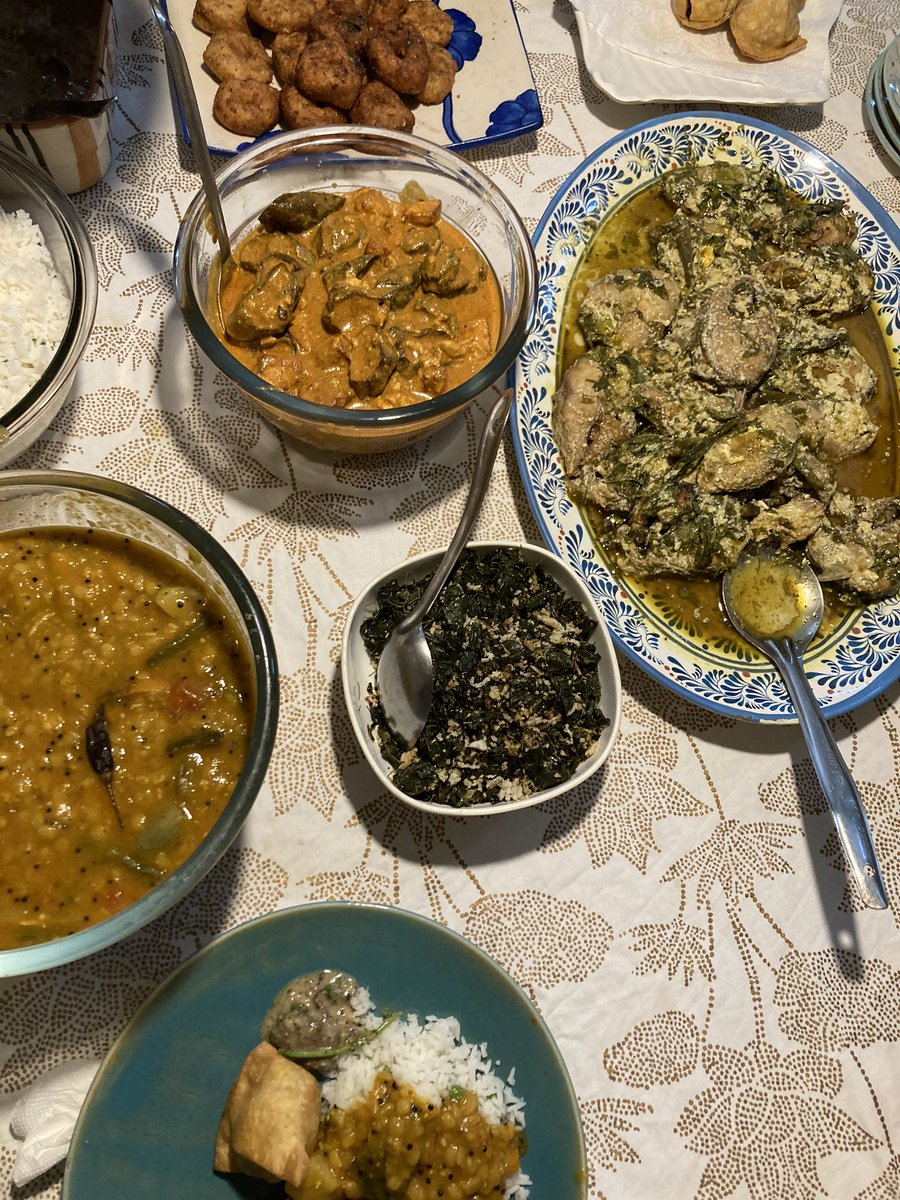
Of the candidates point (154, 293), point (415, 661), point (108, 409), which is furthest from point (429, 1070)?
point (154, 293)

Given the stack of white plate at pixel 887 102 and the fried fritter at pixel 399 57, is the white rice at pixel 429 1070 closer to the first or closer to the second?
the fried fritter at pixel 399 57

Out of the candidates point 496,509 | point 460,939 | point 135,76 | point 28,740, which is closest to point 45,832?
point 28,740

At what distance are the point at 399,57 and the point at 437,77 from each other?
12cm

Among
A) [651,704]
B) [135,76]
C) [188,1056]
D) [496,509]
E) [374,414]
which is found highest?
[135,76]

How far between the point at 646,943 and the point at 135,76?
2780mm

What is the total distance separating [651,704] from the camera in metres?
2.43

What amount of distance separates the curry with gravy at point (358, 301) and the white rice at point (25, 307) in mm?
402

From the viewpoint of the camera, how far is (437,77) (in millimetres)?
2627

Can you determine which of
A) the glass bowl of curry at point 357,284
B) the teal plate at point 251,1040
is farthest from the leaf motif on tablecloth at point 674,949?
the glass bowl of curry at point 357,284

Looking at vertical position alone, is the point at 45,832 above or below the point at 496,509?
below

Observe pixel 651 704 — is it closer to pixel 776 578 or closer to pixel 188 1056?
pixel 776 578

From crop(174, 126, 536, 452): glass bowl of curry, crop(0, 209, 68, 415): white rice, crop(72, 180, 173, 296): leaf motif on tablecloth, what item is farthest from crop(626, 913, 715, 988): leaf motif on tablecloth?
crop(72, 180, 173, 296): leaf motif on tablecloth

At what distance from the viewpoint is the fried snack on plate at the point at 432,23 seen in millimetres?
2672

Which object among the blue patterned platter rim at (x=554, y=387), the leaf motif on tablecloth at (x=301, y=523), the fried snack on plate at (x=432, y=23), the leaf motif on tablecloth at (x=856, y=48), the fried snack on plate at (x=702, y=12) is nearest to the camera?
the blue patterned platter rim at (x=554, y=387)
